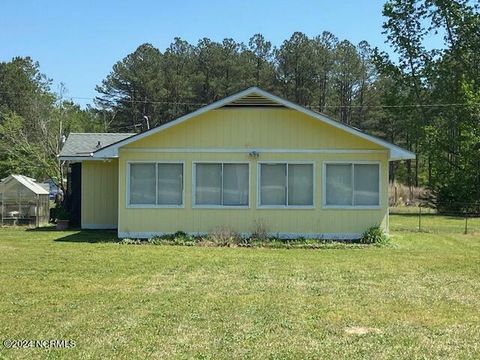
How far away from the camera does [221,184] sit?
1669 centimetres

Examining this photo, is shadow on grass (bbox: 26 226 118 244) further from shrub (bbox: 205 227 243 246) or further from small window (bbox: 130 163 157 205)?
shrub (bbox: 205 227 243 246)

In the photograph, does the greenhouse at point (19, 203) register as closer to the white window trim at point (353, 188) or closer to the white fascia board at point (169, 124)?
the white fascia board at point (169, 124)

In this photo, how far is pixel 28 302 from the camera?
8016mm

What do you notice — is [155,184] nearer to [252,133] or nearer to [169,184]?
[169,184]

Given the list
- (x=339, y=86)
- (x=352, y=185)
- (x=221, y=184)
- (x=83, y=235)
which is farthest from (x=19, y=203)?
(x=339, y=86)

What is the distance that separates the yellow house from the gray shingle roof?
3.57 metres

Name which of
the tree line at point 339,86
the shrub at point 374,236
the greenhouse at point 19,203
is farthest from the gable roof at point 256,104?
the tree line at point 339,86

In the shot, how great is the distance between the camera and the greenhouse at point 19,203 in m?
20.3

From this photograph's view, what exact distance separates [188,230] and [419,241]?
21.5ft

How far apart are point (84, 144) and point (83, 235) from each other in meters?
4.68

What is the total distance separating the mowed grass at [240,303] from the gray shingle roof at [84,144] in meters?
6.22

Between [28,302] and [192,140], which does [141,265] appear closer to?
[28,302]

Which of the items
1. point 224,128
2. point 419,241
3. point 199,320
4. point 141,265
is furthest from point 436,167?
point 199,320

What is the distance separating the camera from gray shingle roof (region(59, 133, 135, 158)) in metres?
19.9
